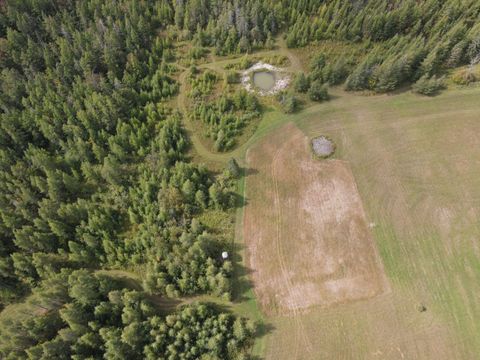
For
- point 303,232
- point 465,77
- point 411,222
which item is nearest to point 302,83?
point 303,232

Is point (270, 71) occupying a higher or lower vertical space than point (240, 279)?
higher

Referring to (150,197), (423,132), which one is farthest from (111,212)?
(423,132)

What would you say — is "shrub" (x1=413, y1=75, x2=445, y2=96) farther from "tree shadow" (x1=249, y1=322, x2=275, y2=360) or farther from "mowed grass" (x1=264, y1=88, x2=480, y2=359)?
"tree shadow" (x1=249, y1=322, x2=275, y2=360)

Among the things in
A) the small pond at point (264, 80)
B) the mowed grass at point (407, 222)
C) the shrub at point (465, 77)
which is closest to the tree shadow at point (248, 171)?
the mowed grass at point (407, 222)

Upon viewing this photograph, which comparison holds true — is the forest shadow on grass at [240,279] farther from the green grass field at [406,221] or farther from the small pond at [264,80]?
the small pond at [264,80]

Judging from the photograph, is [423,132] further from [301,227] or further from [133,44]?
[133,44]

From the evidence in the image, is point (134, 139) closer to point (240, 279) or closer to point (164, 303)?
point (164, 303)
